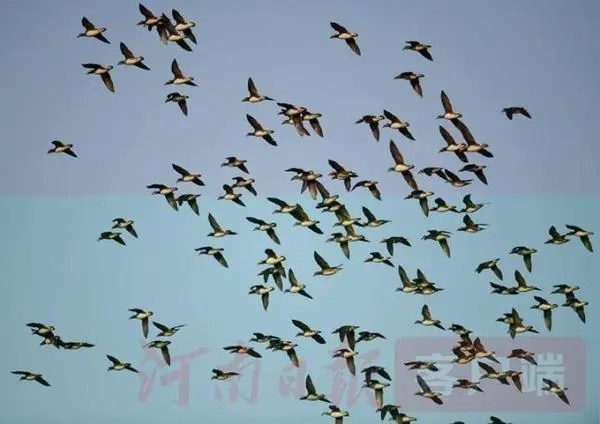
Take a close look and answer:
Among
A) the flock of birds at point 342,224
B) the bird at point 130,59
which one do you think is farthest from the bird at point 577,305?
the bird at point 130,59

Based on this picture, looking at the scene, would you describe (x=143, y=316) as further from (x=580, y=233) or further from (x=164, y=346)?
(x=580, y=233)

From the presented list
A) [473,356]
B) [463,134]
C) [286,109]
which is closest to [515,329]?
[473,356]

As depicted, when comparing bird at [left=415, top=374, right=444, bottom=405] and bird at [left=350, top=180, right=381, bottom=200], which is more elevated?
bird at [left=350, top=180, right=381, bottom=200]

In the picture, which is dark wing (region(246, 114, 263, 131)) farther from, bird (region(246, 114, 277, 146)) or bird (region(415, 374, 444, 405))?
bird (region(415, 374, 444, 405))

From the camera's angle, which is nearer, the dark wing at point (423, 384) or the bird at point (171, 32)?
the bird at point (171, 32)

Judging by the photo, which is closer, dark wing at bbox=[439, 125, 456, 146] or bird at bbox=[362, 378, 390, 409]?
dark wing at bbox=[439, 125, 456, 146]

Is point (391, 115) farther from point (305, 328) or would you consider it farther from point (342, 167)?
point (305, 328)

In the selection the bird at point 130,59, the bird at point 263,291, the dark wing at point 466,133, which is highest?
the bird at point 130,59

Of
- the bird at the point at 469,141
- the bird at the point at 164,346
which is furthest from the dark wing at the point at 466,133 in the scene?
the bird at the point at 164,346

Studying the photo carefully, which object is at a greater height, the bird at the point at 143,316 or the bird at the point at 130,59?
the bird at the point at 130,59

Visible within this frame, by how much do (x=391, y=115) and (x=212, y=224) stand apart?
→ 11.9ft

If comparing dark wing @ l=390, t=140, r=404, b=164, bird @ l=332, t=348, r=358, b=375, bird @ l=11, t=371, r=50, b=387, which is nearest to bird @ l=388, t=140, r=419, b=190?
dark wing @ l=390, t=140, r=404, b=164

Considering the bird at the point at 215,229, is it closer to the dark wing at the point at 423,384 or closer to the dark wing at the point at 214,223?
the dark wing at the point at 214,223

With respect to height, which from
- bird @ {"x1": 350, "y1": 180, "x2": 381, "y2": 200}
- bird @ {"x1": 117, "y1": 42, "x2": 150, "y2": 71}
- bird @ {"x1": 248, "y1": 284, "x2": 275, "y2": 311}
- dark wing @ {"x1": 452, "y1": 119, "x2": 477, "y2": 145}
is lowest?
bird @ {"x1": 248, "y1": 284, "x2": 275, "y2": 311}
